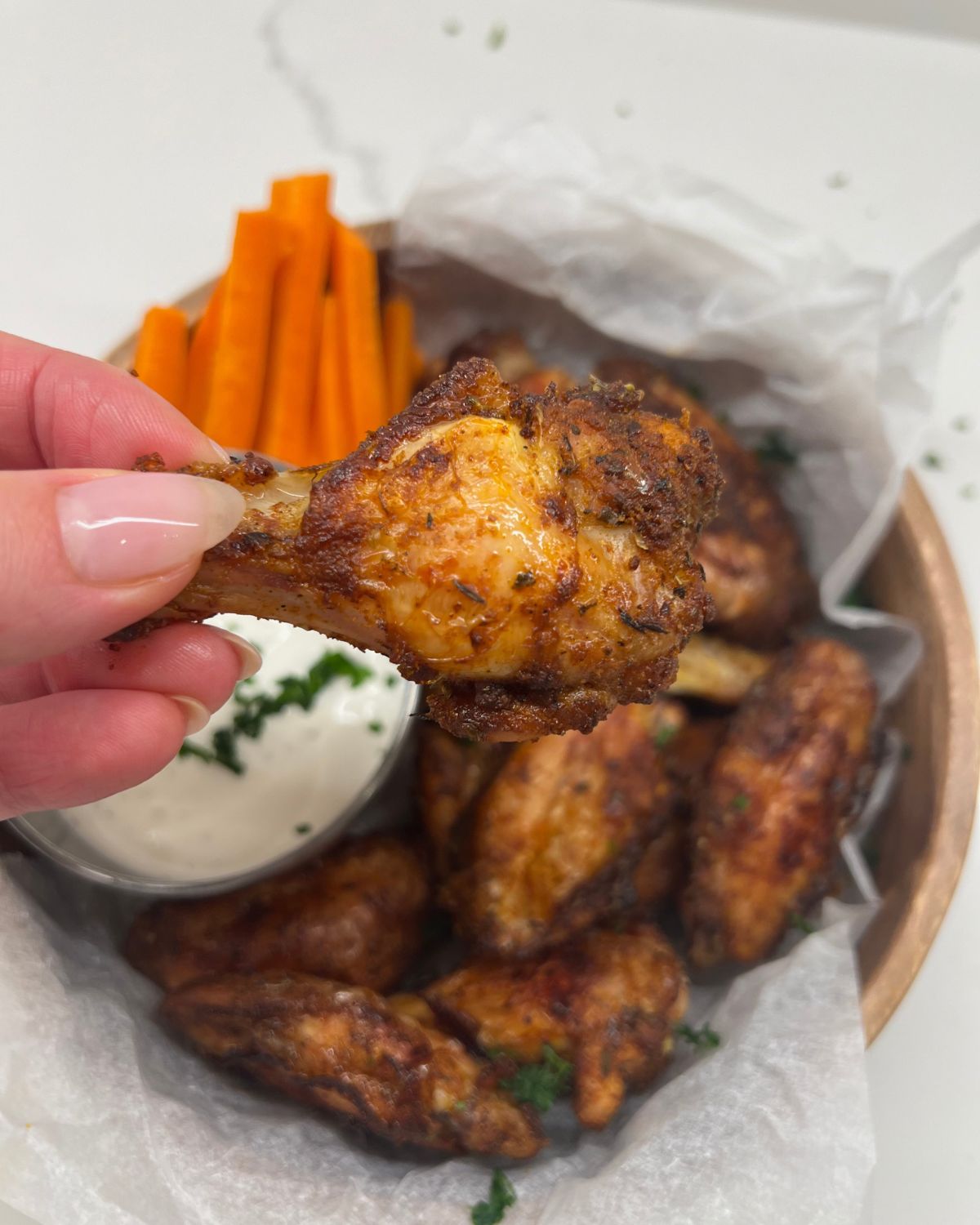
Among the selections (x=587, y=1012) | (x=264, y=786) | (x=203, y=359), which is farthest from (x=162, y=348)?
(x=587, y=1012)

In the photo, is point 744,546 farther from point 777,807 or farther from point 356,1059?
point 356,1059

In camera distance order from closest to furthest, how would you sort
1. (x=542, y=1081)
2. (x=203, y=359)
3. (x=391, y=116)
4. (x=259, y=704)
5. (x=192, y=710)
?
1. (x=192, y=710)
2. (x=542, y=1081)
3. (x=259, y=704)
4. (x=203, y=359)
5. (x=391, y=116)

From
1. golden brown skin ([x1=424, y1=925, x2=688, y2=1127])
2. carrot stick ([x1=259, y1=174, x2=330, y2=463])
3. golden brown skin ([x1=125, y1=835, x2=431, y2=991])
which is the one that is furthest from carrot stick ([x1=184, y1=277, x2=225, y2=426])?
golden brown skin ([x1=424, y1=925, x2=688, y2=1127])

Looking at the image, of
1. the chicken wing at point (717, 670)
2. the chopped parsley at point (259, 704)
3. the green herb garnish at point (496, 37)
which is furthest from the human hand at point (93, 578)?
the green herb garnish at point (496, 37)

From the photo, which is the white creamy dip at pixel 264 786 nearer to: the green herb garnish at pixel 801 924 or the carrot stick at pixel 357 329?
the carrot stick at pixel 357 329

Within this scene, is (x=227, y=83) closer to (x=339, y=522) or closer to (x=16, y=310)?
(x=16, y=310)

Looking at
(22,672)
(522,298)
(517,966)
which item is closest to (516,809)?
(517,966)
